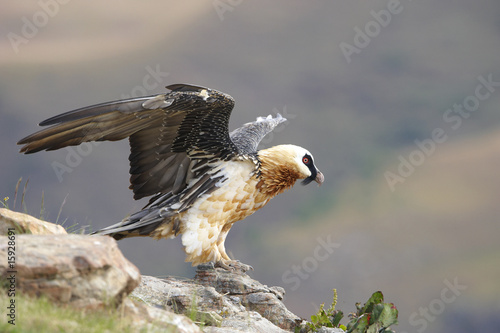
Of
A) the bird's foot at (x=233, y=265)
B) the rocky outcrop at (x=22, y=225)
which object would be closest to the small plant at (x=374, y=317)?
the bird's foot at (x=233, y=265)

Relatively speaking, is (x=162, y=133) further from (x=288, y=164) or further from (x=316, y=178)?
(x=316, y=178)

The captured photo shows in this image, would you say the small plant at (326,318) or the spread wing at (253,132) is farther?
the spread wing at (253,132)

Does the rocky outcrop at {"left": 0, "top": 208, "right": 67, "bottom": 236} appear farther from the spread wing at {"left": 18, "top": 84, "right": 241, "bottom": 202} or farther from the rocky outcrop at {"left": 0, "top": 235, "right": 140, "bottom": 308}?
the rocky outcrop at {"left": 0, "top": 235, "right": 140, "bottom": 308}

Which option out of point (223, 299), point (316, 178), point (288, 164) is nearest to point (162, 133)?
point (288, 164)

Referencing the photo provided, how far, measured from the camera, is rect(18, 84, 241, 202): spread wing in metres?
7.23

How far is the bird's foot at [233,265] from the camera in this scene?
28.8 feet

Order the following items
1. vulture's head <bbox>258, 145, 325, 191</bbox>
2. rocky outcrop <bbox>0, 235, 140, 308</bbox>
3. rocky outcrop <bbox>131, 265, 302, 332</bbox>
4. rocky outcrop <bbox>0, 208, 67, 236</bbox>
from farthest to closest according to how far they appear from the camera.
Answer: vulture's head <bbox>258, 145, 325, 191</bbox>
rocky outcrop <bbox>131, 265, 302, 332</bbox>
rocky outcrop <bbox>0, 208, 67, 236</bbox>
rocky outcrop <bbox>0, 235, 140, 308</bbox>

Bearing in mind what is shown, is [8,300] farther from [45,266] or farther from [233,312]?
[233,312]

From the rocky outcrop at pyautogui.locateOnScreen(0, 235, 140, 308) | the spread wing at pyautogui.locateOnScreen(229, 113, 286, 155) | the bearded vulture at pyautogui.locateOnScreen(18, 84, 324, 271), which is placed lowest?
the rocky outcrop at pyautogui.locateOnScreen(0, 235, 140, 308)

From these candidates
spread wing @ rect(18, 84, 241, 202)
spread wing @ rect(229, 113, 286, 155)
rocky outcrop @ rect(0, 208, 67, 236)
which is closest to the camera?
rocky outcrop @ rect(0, 208, 67, 236)

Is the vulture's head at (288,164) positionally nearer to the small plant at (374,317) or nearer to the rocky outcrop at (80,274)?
the small plant at (374,317)

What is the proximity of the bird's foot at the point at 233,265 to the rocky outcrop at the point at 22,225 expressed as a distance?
287cm

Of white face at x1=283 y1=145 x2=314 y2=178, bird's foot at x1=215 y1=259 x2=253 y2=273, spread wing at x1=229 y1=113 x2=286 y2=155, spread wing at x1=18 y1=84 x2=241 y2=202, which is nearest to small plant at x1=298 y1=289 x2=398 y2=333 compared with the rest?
bird's foot at x1=215 y1=259 x2=253 y2=273

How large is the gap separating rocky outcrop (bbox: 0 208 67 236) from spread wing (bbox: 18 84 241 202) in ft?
3.02
